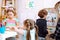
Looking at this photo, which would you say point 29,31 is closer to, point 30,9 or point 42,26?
point 42,26

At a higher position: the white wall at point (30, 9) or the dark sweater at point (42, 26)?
the white wall at point (30, 9)

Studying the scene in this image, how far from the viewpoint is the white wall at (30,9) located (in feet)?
13.8

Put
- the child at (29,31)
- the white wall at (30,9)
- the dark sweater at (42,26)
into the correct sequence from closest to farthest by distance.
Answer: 1. the child at (29,31)
2. the dark sweater at (42,26)
3. the white wall at (30,9)

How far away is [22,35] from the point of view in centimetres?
280

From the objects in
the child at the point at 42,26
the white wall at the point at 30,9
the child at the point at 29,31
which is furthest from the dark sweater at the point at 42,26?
the white wall at the point at 30,9

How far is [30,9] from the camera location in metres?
4.40

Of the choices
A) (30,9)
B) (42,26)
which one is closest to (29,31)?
(42,26)

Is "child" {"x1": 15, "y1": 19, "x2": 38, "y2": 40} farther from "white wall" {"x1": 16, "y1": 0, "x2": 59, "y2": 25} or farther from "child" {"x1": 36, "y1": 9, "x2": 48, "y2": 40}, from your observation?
"white wall" {"x1": 16, "y1": 0, "x2": 59, "y2": 25}

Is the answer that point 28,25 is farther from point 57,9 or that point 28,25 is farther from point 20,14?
point 20,14

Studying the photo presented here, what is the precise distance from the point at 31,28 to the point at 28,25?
77 mm

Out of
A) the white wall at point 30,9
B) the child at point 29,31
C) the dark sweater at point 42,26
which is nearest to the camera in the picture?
the child at point 29,31

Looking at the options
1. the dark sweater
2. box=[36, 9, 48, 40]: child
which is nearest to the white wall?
box=[36, 9, 48, 40]: child

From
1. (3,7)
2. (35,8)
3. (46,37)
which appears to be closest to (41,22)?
(46,37)

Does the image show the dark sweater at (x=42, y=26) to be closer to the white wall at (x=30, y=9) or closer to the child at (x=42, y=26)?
the child at (x=42, y=26)
